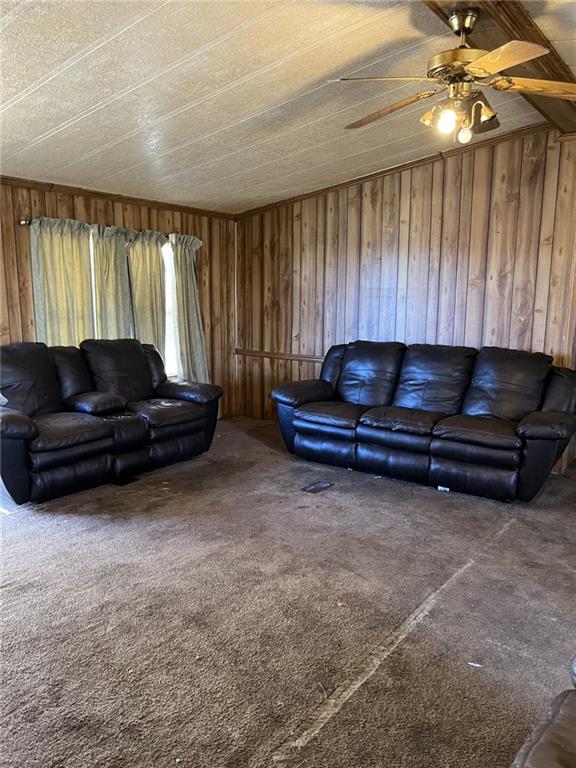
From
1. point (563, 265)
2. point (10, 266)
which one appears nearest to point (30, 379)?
point (10, 266)

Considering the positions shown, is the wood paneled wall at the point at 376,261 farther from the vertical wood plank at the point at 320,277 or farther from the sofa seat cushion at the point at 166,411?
the sofa seat cushion at the point at 166,411

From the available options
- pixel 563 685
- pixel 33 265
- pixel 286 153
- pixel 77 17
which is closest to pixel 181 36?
pixel 77 17

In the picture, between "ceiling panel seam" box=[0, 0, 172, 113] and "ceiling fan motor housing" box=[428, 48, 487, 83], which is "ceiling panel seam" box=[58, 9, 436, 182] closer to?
"ceiling fan motor housing" box=[428, 48, 487, 83]

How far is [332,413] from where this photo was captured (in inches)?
173

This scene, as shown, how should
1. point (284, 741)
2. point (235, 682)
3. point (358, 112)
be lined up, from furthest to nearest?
point (358, 112) → point (235, 682) → point (284, 741)

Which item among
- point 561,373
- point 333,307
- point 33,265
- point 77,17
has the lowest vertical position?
point 561,373

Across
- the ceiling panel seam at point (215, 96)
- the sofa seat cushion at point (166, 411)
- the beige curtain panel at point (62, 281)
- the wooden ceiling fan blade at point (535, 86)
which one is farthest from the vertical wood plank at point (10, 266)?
the wooden ceiling fan blade at point (535, 86)

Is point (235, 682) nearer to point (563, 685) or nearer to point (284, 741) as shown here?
point (284, 741)

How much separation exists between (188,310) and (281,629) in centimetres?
413

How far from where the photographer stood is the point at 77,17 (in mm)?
2344

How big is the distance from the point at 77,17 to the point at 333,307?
145 inches

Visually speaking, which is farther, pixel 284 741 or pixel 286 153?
pixel 286 153

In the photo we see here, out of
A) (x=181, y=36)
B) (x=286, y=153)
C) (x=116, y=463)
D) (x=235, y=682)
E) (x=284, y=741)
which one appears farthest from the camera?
(x=286, y=153)

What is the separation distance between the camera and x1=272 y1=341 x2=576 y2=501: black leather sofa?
11.9 ft
